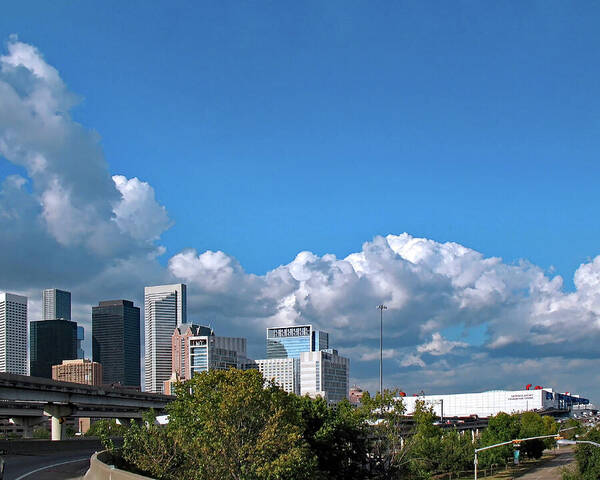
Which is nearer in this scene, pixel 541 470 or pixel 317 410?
pixel 317 410

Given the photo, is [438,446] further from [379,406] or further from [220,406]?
[220,406]

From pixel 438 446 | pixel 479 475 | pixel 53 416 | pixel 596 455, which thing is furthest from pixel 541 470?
pixel 53 416

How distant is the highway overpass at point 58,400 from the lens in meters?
86.2

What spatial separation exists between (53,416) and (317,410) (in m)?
54.0

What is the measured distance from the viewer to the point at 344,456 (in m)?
60.4

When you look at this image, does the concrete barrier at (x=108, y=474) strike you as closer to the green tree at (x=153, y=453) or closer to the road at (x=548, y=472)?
the green tree at (x=153, y=453)

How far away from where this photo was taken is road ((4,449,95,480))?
4603cm

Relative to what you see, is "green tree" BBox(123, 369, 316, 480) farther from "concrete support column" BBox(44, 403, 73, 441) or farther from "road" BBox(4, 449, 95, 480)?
"concrete support column" BBox(44, 403, 73, 441)

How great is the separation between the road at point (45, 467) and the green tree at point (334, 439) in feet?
55.1

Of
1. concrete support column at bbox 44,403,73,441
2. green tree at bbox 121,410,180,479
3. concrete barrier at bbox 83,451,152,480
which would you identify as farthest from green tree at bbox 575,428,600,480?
concrete support column at bbox 44,403,73,441

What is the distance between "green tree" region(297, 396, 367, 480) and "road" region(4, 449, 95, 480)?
1678 cm

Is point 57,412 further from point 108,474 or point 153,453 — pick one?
point 108,474

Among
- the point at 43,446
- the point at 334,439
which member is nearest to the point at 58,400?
the point at 43,446

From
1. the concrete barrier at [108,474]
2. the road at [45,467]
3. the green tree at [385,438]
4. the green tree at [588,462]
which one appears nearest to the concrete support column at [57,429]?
the road at [45,467]
